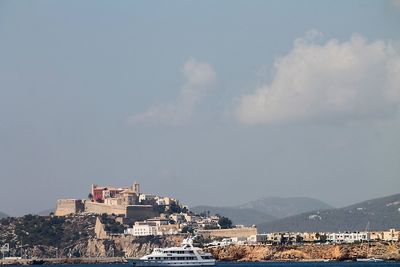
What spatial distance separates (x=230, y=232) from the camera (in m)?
178

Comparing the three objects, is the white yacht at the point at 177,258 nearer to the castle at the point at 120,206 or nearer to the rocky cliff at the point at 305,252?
the rocky cliff at the point at 305,252

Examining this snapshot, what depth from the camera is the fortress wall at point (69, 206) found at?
192 metres

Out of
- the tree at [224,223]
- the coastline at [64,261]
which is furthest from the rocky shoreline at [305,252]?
the tree at [224,223]

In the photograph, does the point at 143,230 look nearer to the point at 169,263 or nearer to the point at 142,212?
the point at 142,212

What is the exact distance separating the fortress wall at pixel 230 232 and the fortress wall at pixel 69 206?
2805 cm

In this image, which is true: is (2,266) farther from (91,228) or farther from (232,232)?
(232,232)

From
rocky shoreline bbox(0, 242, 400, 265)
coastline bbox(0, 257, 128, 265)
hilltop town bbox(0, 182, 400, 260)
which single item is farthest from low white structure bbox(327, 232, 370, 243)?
coastline bbox(0, 257, 128, 265)

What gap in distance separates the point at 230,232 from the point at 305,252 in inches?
1624

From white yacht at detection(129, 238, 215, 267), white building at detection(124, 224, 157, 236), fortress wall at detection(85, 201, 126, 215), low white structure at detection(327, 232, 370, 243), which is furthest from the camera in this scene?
fortress wall at detection(85, 201, 126, 215)

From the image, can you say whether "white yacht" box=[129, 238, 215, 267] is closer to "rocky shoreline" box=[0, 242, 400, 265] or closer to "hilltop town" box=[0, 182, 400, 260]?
"rocky shoreline" box=[0, 242, 400, 265]

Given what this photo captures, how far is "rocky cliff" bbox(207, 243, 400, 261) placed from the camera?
134m

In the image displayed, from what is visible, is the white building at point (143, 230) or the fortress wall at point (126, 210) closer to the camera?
→ the white building at point (143, 230)

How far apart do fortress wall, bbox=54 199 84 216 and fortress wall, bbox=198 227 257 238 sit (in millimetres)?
28047

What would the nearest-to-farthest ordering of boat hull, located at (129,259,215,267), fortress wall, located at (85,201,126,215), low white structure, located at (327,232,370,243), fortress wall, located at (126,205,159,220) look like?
boat hull, located at (129,259,215,267) < low white structure, located at (327,232,370,243) < fortress wall, located at (85,201,126,215) < fortress wall, located at (126,205,159,220)
